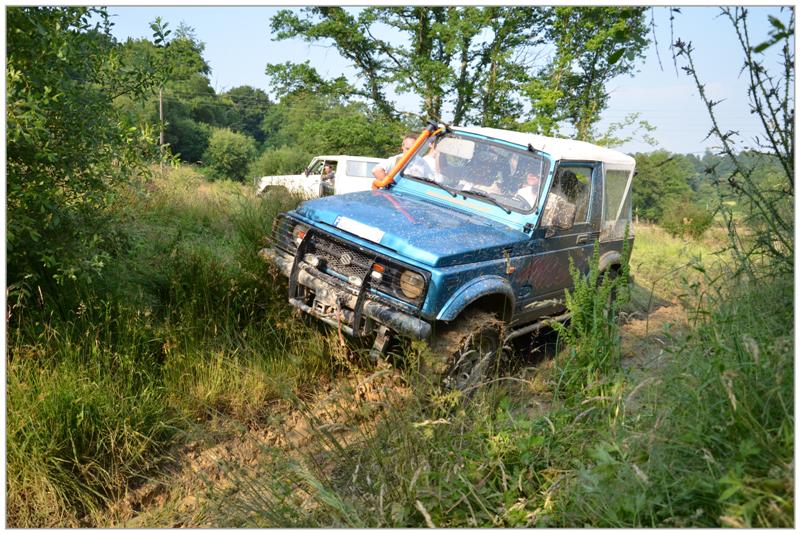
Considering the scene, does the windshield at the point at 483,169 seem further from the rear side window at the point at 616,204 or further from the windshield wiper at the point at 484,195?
the rear side window at the point at 616,204

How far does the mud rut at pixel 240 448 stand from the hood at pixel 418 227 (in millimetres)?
857

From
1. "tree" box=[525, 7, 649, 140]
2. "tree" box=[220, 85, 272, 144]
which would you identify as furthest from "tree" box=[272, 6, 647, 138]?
"tree" box=[220, 85, 272, 144]

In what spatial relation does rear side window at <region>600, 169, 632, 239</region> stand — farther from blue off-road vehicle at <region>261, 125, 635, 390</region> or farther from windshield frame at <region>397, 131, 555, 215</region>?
windshield frame at <region>397, 131, 555, 215</region>

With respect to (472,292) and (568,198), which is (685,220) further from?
(472,292)

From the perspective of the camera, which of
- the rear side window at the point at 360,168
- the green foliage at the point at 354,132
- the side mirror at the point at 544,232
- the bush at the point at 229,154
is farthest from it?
the bush at the point at 229,154

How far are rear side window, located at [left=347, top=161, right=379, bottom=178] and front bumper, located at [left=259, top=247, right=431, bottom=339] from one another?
10184mm

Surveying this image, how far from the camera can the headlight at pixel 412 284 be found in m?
4.04

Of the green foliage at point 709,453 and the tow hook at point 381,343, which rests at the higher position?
the green foliage at point 709,453

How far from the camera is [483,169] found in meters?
5.26

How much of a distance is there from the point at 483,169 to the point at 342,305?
1867 millimetres

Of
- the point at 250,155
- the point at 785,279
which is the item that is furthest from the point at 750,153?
the point at 250,155

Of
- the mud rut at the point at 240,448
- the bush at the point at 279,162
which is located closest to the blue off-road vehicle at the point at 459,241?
the mud rut at the point at 240,448

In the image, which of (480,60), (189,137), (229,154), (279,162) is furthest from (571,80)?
(189,137)

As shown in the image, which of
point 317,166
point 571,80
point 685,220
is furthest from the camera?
point 571,80
